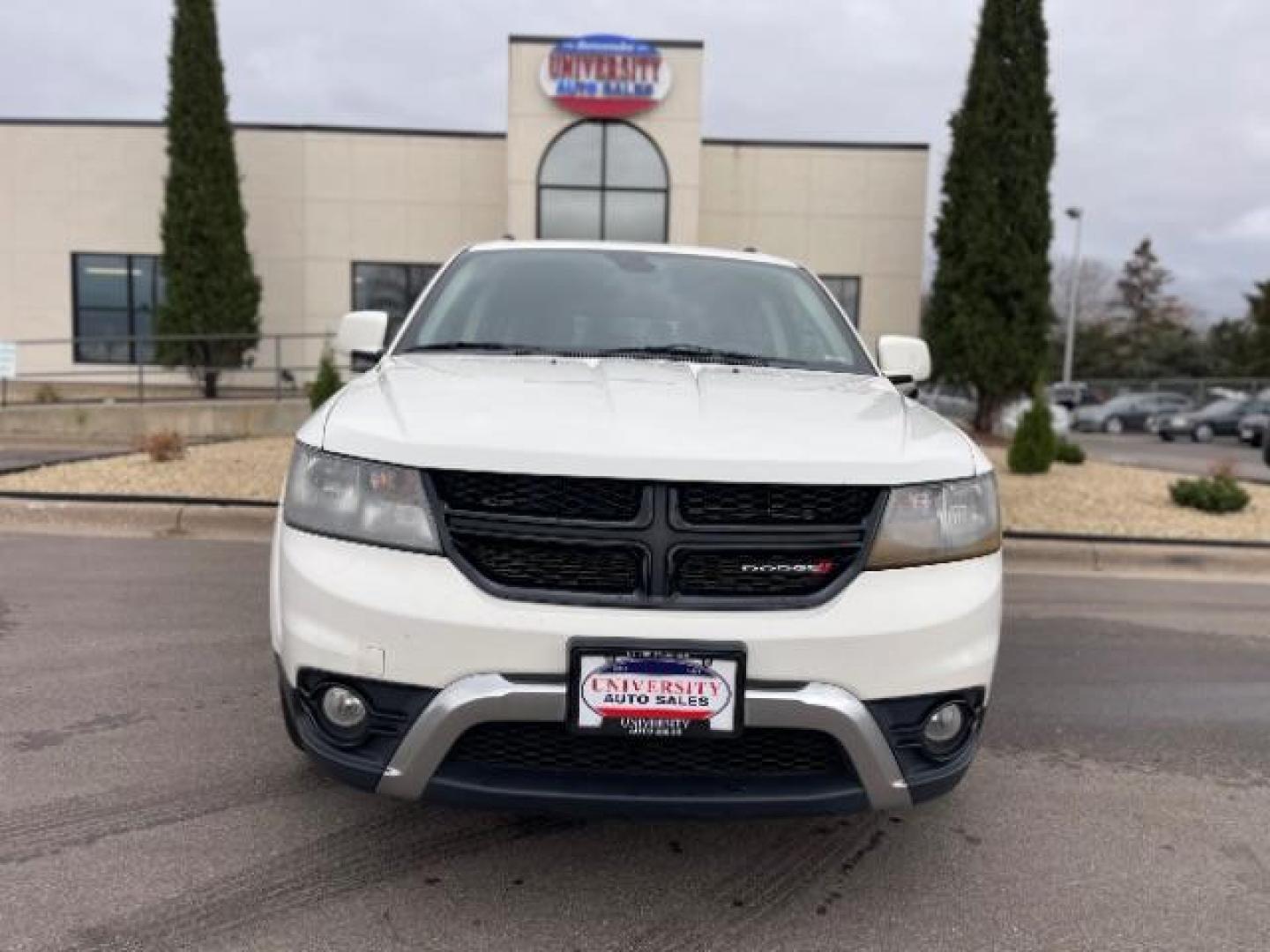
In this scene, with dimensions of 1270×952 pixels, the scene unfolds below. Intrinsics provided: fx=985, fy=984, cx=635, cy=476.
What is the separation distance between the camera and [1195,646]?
17.2ft

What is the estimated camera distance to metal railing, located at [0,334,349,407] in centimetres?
1728

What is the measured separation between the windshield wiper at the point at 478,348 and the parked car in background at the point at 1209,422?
1256 inches

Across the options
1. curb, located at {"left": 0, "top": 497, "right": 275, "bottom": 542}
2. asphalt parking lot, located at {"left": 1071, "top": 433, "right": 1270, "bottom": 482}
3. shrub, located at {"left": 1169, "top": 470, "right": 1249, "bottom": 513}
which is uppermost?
shrub, located at {"left": 1169, "top": 470, "right": 1249, "bottom": 513}

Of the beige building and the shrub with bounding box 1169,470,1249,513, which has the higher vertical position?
the beige building

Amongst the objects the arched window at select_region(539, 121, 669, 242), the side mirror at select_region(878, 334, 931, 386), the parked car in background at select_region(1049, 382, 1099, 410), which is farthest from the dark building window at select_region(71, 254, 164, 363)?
the parked car in background at select_region(1049, 382, 1099, 410)

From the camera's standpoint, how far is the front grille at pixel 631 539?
7.26 feet

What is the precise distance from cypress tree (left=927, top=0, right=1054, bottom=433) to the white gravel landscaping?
11.4 ft

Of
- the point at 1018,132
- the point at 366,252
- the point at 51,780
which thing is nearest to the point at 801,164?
the point at 1018,132

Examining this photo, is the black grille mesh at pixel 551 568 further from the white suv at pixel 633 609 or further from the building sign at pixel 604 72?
the building sign at pixel 604 72

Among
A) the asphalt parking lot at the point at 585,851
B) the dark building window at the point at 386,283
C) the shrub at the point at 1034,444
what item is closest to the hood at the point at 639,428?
the asphalt parking lot at the point at 585,851

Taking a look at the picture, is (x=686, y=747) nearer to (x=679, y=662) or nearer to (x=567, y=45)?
(x=679, y=662)

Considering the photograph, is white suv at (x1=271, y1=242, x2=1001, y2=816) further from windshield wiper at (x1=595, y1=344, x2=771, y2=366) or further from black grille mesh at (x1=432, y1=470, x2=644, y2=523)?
windshield wiper at (x1=595, y1=344, x2=771, y2=366)

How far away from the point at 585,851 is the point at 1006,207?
12.9 m

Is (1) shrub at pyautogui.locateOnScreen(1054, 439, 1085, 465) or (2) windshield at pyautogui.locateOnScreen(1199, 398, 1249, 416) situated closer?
(1) shrub at pyautogui.locateOnScreen(1054, 439, 1085, 465)
